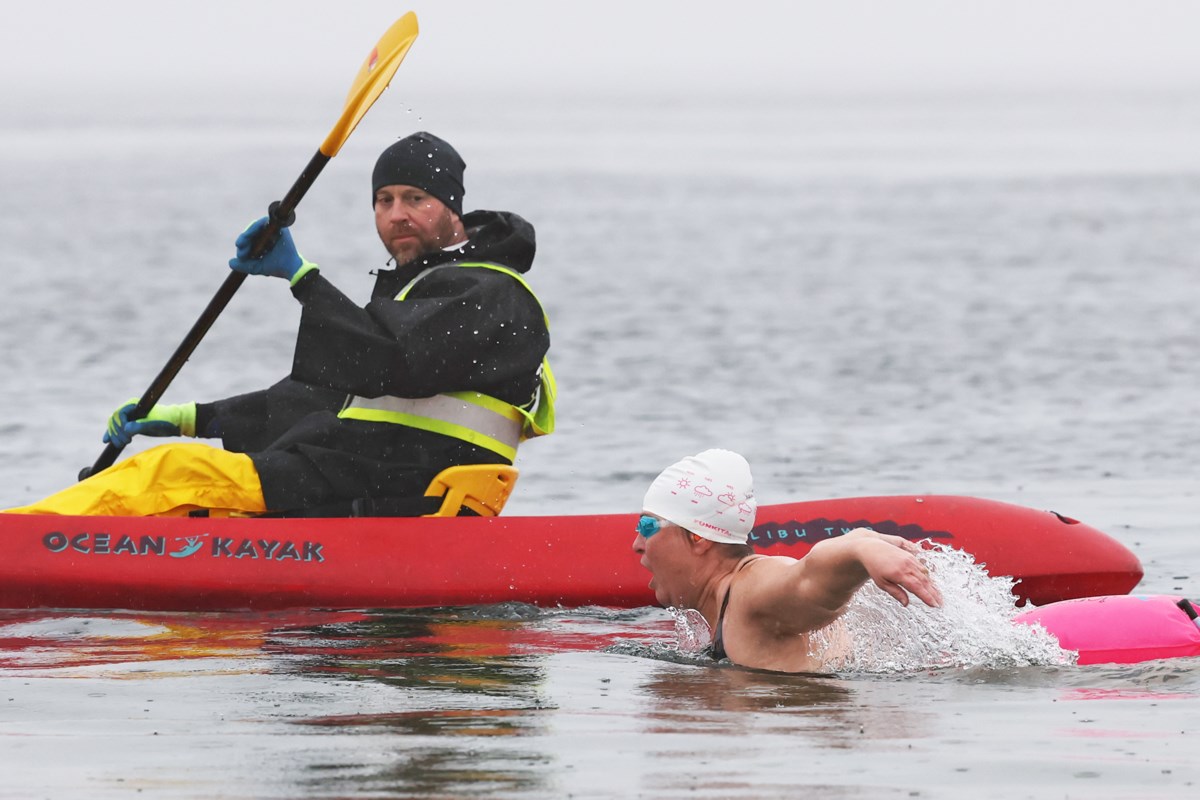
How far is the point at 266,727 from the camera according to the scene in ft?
18.9

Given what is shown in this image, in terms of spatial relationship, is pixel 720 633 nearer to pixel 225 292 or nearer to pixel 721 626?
pixel 721 626

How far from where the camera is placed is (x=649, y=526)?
256 inches

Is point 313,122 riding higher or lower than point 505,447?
higher

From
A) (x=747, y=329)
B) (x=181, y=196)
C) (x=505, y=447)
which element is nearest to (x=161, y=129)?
(x=181, y=196)

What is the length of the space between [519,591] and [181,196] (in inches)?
1178

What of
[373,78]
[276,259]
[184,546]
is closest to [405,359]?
[276,259]

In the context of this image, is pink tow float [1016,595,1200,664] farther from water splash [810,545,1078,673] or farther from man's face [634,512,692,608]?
man's face [634,512,692,608]

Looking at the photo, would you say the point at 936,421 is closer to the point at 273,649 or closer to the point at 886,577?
the point at 273,649

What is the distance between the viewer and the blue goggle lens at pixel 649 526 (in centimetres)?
650

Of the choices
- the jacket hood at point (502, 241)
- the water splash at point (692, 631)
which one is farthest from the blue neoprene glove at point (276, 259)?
the water splash at point (692, 631)

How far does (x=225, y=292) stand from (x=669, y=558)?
2.87 meters

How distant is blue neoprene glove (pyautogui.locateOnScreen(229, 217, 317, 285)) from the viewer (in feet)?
25.6

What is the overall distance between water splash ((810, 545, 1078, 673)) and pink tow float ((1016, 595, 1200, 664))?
6cm

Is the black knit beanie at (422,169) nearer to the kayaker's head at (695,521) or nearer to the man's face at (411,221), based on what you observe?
the man's face at (411,221)
